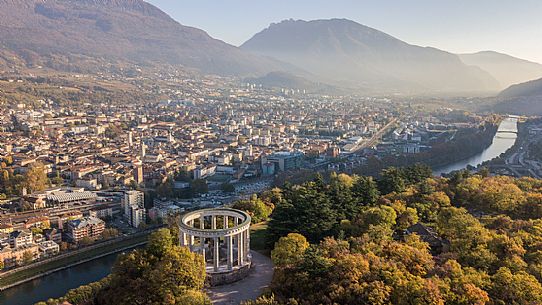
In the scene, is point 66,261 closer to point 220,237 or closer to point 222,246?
point 222,246

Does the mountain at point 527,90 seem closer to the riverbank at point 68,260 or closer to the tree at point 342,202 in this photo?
the tree at point 342,202

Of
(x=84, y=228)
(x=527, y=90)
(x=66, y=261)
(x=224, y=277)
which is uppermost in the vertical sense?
(x=527, y=90)

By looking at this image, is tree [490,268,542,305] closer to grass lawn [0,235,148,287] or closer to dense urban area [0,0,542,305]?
dense urban area [0,0,542,305]

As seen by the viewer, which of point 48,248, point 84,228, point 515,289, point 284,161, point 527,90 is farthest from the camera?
point 527,90

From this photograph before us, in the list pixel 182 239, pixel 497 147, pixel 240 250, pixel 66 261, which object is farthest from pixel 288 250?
pixel 497 147

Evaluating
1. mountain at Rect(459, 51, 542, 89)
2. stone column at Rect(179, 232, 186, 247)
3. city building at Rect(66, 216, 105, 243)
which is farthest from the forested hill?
mountain at Rect(459, 51, 542, 89)
